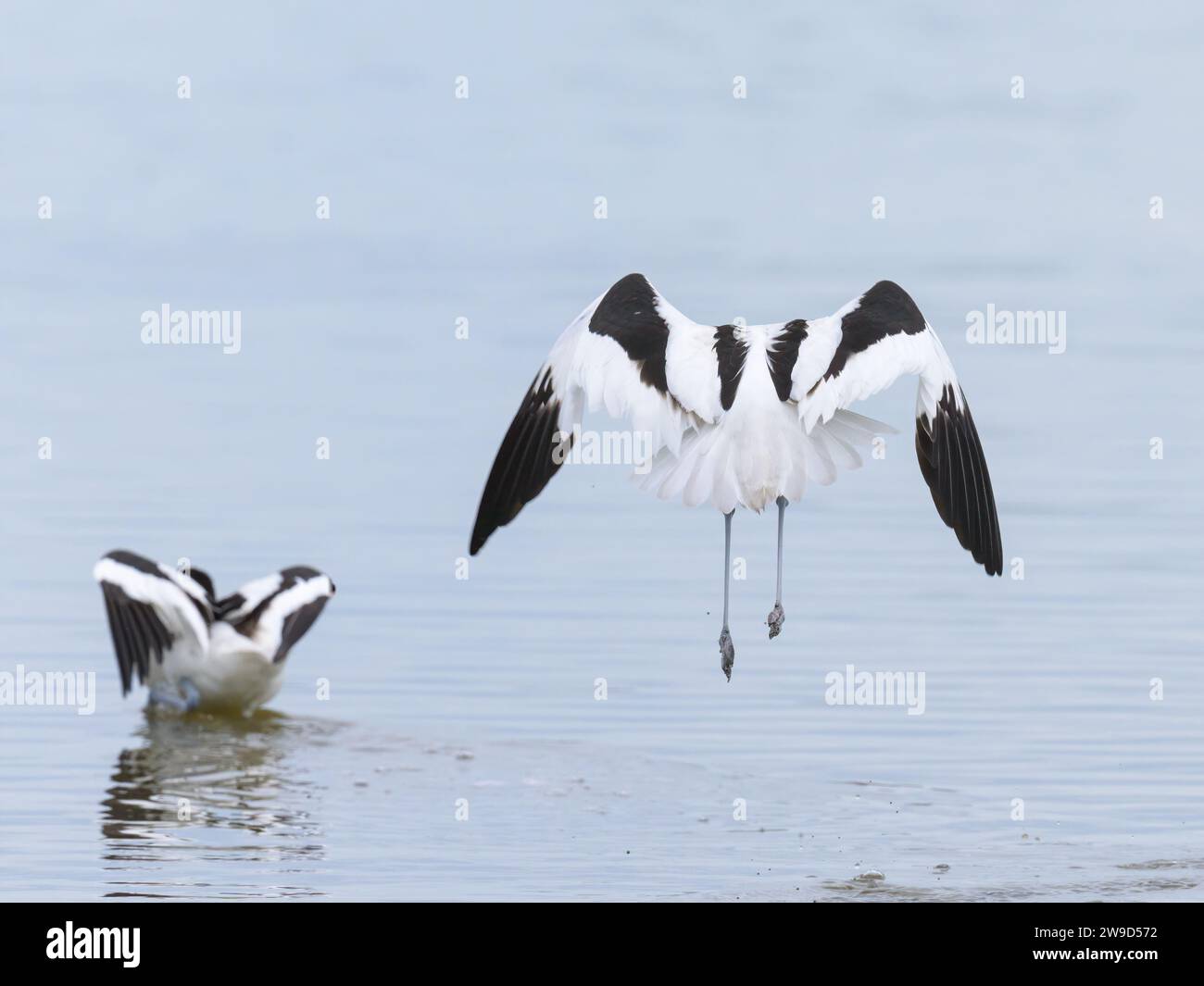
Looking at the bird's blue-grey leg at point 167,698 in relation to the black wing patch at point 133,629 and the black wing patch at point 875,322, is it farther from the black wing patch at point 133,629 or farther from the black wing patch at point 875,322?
the black wing patch at point 875,322

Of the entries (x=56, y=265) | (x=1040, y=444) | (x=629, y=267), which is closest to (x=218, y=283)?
(x=56, y=265)

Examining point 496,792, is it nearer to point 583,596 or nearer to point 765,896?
point 765,896

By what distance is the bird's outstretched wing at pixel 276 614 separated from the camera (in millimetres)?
17719

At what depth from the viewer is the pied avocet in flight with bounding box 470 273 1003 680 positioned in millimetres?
13781

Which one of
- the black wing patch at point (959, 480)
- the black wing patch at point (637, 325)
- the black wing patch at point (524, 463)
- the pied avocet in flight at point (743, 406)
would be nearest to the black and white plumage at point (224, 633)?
the black wing patch at point (524, 463)

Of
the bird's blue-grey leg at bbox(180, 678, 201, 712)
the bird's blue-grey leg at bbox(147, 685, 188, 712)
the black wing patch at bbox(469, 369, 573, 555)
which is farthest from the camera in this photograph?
the bird's blue-grey leg at bbox(147, 685, 188, 712)

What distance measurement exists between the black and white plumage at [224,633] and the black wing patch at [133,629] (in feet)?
0.42

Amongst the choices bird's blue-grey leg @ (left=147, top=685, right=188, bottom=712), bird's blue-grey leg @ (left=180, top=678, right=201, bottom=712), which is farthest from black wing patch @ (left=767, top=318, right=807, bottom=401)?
bird's blue-grey leg @ (left=147, top=685, right=188, bottom=712)

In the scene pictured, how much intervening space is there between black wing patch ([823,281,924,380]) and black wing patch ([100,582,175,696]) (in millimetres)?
5051

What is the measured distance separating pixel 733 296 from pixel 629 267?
293cm

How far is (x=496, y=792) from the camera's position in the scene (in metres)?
15.8

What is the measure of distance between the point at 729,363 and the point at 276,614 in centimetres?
486

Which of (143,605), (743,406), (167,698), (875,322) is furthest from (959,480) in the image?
(167,698)

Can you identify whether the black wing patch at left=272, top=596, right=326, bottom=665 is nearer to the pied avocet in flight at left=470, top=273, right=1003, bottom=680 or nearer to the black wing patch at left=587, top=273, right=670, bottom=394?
the pied avocet in flight at left=470, top=273, right=1003, bottom=680
